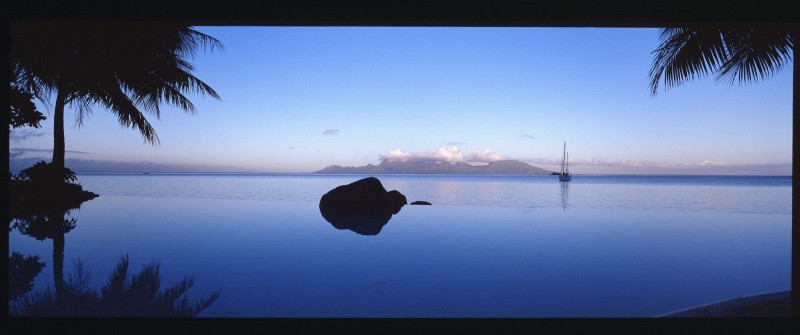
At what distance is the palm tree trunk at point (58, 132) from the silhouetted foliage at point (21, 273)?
784 centimetres

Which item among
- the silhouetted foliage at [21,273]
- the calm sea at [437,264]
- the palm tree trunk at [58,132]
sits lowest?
the calm sea at [437,264]

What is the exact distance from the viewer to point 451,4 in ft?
7.16

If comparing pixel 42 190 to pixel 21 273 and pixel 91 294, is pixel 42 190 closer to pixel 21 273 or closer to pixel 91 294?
pixel 21 273

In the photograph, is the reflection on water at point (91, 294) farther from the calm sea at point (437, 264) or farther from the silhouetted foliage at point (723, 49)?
the silhouetted foliage at point (723, 49)

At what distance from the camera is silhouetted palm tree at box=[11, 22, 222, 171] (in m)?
9.33

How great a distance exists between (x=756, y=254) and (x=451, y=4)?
8096 millimetres

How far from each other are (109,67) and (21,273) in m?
6.90

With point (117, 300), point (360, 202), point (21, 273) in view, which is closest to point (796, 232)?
point (117, 300)

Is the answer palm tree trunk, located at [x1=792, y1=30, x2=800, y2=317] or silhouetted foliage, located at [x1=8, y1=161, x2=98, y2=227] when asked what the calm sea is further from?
silhouetted foliage, located at [x1=8, y1=161, x2=98, y2=227]

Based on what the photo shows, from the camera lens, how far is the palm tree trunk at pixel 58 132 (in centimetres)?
1254

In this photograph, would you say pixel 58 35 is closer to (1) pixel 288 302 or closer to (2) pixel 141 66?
(2) pixel 141 66

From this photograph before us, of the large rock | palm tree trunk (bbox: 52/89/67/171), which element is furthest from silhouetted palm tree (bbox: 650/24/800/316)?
palm tree trunk (bbox: 52/89/67/171)

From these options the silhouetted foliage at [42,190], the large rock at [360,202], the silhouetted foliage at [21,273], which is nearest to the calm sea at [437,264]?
the silhouetted foliage at [21,273]

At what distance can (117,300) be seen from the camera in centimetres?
409
